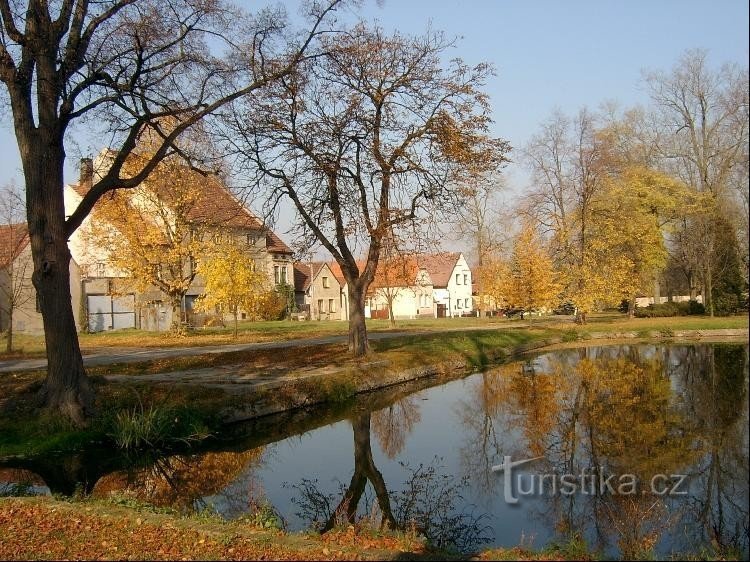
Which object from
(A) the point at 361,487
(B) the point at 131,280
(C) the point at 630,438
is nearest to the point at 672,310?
(B) the point at 131,280

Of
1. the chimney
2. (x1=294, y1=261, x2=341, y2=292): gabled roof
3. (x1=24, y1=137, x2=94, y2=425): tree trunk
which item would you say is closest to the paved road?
the chimney

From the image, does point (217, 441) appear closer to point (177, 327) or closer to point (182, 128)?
point (182, 128)

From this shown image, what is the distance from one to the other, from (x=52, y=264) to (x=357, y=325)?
11350 millimetres

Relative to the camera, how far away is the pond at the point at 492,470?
25.7ft

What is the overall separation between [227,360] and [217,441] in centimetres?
850

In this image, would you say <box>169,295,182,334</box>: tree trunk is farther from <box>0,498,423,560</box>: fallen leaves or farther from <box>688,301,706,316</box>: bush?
<box>688,301,706,316</box>: bush

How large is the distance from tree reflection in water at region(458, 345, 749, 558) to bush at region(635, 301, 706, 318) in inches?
918

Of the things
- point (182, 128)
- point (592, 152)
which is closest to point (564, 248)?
point (592, 152)

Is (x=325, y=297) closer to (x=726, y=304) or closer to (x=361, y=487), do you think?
(x=726, y=304)

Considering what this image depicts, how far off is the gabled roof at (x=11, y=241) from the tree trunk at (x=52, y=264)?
1614 centimetres

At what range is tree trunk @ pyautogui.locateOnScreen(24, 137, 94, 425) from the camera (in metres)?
12.8

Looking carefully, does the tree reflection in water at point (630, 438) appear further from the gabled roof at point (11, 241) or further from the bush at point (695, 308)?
the bush at point (695, 308)

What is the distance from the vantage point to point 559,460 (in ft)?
35.3

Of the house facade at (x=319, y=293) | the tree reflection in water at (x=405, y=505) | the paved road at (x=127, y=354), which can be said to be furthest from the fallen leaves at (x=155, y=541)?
the house facade at (x=319, y=293)
